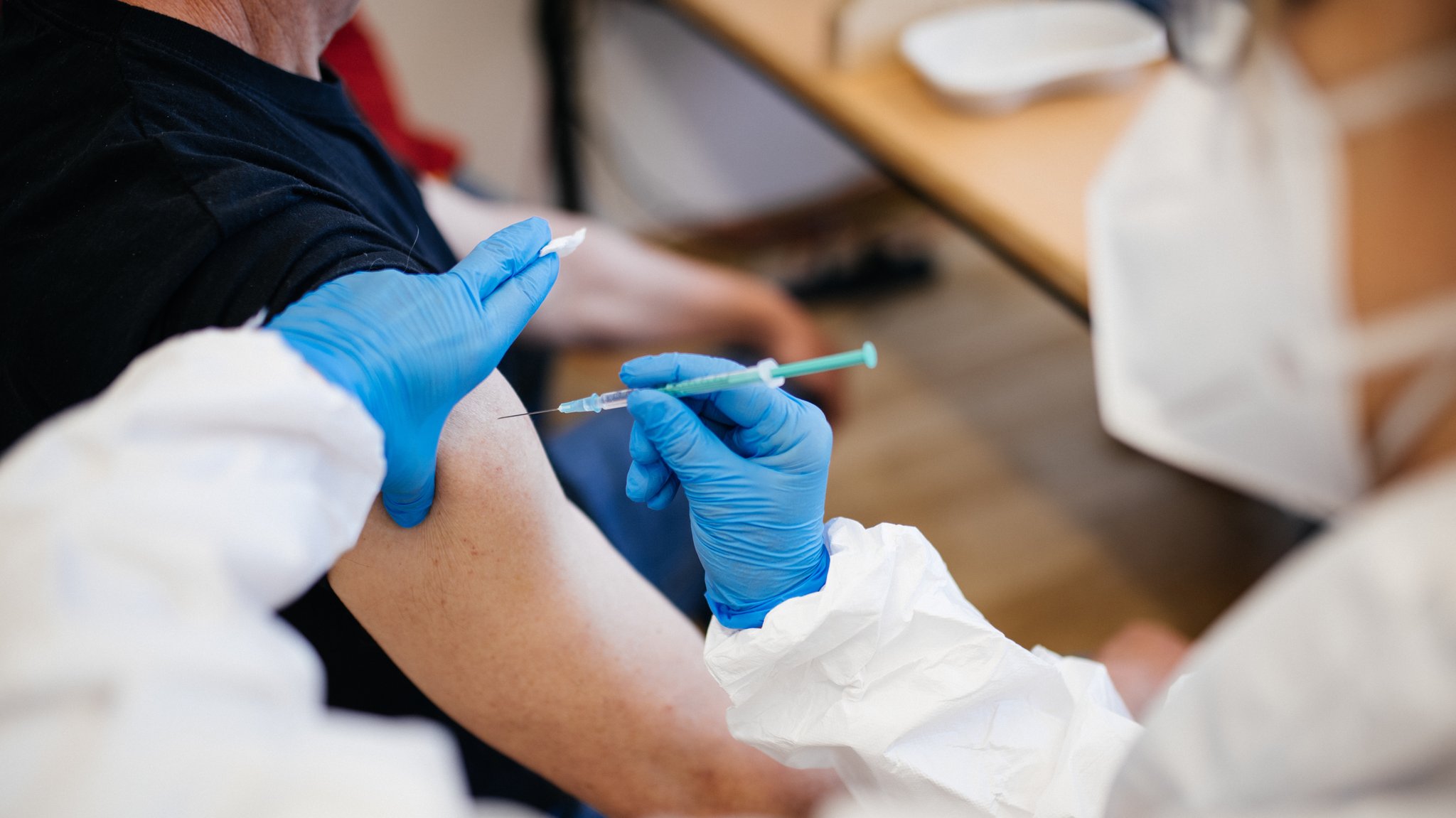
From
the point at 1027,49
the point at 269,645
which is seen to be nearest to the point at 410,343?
the point at 269,645

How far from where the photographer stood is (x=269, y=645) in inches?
15.6

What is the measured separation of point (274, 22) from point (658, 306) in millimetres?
780

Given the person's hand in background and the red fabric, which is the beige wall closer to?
the red fabric

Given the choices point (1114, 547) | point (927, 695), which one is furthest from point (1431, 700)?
point (1114, 547)

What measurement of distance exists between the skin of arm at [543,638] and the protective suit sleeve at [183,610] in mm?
184

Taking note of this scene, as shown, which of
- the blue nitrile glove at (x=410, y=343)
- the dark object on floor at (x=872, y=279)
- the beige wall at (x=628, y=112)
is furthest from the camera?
the dark object on floor at (x=872, y=279)

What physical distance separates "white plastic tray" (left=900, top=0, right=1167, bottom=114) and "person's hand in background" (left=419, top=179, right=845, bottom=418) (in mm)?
430

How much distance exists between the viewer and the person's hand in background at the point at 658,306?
134cm

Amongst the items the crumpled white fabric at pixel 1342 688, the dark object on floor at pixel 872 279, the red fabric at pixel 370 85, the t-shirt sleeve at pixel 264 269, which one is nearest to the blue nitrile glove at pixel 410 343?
the t-shirt sleeve at pixel 264 269

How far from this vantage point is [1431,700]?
37 centimetres

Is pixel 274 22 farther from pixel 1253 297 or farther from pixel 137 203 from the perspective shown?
pixel 1253 297

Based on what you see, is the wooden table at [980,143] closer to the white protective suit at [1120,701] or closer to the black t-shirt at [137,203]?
the white protective suit at [1120,701]

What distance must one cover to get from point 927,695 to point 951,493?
1.18 m

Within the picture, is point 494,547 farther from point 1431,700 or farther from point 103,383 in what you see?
point 1431,700
